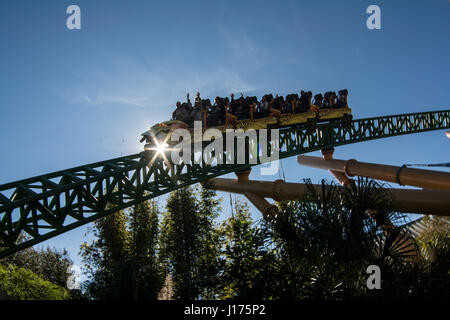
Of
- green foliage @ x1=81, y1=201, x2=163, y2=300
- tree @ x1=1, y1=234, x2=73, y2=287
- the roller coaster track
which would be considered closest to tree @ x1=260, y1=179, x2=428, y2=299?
the roller coaster track

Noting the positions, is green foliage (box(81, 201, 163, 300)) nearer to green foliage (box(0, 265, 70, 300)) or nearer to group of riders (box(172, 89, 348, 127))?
green foliage (box(0, 265, 70, 300))

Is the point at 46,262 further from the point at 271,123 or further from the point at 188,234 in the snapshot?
the point at 271,123

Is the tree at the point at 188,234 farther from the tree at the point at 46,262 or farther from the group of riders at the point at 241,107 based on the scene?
the tree at the point at 46,262

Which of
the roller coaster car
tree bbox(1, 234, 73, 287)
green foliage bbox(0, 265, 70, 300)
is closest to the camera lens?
the roller coaster car

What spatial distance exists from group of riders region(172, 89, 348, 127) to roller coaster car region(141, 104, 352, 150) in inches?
6.7

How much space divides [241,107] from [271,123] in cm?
121

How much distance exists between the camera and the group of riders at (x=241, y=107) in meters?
10.1

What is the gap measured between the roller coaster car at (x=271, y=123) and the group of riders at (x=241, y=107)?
0.17m

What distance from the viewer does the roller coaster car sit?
30.1 ft

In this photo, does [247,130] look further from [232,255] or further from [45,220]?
[45,220]

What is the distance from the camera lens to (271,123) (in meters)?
11.5
